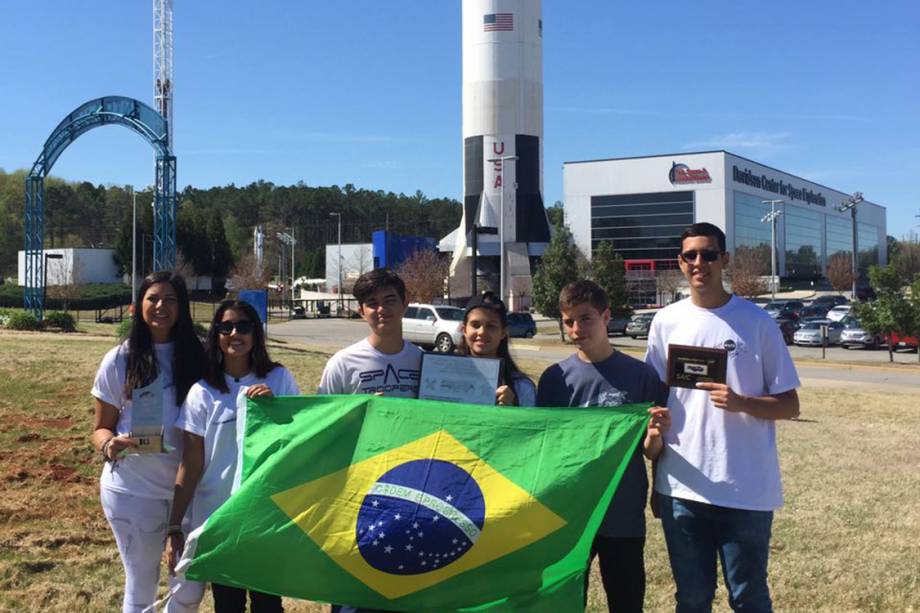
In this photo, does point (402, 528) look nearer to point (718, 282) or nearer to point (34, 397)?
point (718, 282)

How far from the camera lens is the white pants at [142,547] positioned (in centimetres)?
388

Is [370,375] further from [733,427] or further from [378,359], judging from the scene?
[733,427]

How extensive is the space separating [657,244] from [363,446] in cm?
7777

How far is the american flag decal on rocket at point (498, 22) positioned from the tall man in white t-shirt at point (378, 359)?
64.0 meters

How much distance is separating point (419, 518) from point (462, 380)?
27.7 inches

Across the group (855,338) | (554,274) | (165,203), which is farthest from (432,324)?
(855,338)

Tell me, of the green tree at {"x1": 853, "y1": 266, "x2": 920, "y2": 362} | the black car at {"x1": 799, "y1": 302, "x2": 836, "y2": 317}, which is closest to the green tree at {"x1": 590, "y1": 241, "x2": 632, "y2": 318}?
the black car at {"x1": 799, "y1": 302, "x2": 836, "y2": 317}

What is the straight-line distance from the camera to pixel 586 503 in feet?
12.3

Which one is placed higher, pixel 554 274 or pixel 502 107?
pixel 502 107

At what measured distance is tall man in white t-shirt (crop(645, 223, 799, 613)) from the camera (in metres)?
3.66

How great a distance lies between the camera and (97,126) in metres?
36.9

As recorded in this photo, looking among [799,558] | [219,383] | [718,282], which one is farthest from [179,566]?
[799,558]

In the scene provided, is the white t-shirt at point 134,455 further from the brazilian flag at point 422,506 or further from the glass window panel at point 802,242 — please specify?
the glass window panel at point 802,242

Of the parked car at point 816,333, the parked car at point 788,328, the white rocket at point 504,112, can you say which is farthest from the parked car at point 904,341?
the white rocket at point 504,112
